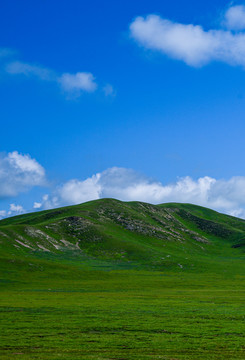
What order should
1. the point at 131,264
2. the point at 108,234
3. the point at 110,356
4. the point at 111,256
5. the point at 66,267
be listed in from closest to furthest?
the point at 110,356
the point at 66,267
the point at 131,264
the point at 111,256
the point at 108,234

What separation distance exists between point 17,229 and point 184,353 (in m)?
148

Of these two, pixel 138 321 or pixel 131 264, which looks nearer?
pixel 138 321

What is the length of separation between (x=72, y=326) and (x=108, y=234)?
14857 cm

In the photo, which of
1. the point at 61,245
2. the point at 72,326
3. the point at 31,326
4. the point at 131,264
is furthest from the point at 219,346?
the point at 61,245

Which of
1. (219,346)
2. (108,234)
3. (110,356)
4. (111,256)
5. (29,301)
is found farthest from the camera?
(108,234)

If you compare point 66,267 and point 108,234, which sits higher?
point 108,234

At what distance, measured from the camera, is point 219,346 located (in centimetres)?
3158

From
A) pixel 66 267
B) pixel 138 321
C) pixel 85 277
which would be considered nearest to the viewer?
pixel 138 321

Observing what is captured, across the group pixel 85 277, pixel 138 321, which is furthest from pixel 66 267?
pixel 138 321

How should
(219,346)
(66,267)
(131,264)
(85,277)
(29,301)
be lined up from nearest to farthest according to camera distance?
1. (219,346)
2. (29,301)
3. (85,277)
4. (66,267)
5. (131,264)

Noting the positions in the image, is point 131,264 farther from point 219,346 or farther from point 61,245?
point 219,346

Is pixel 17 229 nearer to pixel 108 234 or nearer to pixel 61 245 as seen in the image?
pixel 61 245

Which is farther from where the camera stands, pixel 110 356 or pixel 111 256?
pixel 111 256

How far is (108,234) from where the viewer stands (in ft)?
619
